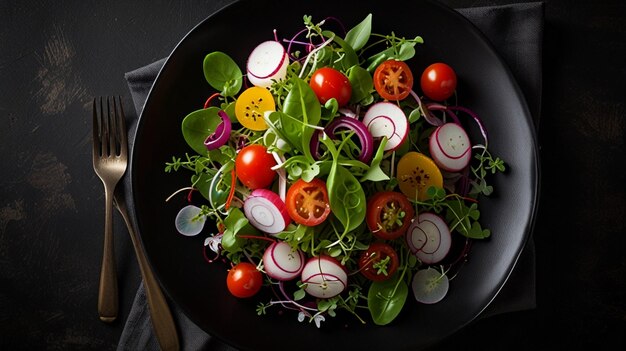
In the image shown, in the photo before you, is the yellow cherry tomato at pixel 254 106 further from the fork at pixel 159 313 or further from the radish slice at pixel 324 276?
the fork at pixel 159 313

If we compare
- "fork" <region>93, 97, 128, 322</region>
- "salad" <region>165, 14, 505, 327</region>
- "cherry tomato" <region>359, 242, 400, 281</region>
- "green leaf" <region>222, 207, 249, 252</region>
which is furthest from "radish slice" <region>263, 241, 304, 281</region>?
"fork" <region>93, 97, 128, 322</region>

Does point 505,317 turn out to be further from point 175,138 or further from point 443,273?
point 175,138

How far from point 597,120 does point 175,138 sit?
1.68 m

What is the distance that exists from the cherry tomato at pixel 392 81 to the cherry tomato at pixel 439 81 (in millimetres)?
105

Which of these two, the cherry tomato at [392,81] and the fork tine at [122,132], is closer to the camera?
the cherry tomato at [392,81]

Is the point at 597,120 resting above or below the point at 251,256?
above

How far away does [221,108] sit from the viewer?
1838mm

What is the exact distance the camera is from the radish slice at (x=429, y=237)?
70.5 inches

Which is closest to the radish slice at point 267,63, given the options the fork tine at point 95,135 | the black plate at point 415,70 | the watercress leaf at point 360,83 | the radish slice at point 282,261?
the black plate at point 415,70

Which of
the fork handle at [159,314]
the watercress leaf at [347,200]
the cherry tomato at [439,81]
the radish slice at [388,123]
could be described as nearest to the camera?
the watercress leaf at [347,200]

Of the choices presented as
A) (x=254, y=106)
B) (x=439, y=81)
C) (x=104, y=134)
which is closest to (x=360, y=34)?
(x=439, y=81)

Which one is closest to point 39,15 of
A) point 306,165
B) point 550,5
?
point 306,165

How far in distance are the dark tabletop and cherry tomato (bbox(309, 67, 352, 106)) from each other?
74cm

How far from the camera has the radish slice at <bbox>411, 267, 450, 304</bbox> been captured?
1.84 m
